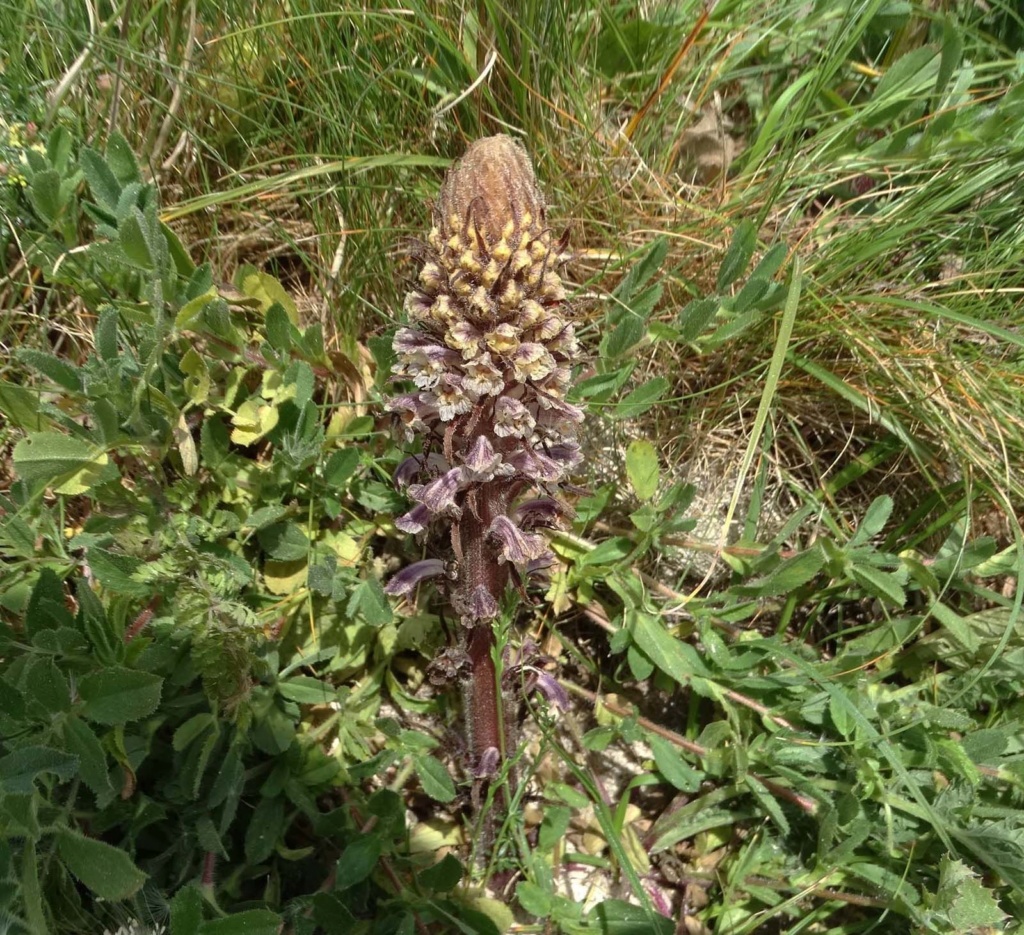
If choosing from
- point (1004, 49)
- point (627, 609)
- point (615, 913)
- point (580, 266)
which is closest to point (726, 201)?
point (580, 266)

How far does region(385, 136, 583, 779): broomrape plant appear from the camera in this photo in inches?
69.0

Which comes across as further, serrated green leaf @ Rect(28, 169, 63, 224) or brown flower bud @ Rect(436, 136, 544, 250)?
serrated green leaf @ Rect(28, 169, 63, 224)

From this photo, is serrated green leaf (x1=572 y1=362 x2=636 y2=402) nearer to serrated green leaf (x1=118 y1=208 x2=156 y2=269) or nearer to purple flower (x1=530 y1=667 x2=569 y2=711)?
purple flower (x1=530 y1=667 x2=569 y2=711)

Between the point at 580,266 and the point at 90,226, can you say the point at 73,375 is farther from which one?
the point at 580,266

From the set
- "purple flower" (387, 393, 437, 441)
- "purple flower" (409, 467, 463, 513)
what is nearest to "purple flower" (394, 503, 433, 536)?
"purple flower" (409, 467, 463, 513)

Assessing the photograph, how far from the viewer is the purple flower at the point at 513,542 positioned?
6.73 feet

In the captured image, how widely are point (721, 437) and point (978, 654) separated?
1.14 metres

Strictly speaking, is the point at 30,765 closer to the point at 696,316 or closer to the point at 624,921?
the point at 624,921

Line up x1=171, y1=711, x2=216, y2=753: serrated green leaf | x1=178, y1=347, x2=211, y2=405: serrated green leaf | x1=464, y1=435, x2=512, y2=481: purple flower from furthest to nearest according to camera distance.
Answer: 1. x1=178, y1=347, x2=211, y2=405: serrated green leaf
2. x1=171, y1=711, x2=216, y2=753: serrated green leaf
3. x1=464, y1=435, x2=512, y2=481: purple flower

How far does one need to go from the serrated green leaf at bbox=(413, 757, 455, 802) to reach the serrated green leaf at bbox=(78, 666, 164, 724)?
2.98 ft

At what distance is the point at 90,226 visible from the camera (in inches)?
112

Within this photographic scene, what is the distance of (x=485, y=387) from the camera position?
1.82 metres

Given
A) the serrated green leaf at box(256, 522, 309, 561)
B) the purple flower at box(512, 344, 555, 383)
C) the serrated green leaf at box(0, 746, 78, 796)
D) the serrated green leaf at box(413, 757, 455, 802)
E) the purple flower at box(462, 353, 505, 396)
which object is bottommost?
the serrated green leaf at box(413, 757, 455, 802)

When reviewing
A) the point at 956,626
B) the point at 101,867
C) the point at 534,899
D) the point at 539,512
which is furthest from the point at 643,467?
the point at 101,867
